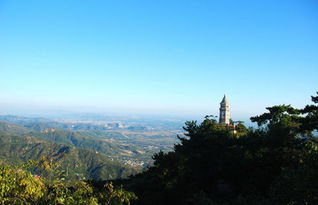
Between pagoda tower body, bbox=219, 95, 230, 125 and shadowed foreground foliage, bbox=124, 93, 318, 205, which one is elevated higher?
pagoda tower body, bbox=219, 95, 230, 125

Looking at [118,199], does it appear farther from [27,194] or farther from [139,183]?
[139,183]

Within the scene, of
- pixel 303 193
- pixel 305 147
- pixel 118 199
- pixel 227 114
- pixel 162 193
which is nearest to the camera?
pixel 118 199

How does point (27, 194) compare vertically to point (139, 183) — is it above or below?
above

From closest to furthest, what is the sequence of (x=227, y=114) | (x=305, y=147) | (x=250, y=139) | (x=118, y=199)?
(x=118, y=199) < (x=305, y=147) < (x=250, y=139) < (x=227, y=114)

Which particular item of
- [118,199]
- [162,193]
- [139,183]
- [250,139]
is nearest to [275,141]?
[250,139]

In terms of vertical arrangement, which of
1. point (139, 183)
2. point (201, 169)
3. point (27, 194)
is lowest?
point (139, 183)

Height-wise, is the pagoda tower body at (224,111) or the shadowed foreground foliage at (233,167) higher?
the pagoda tower body at (224,111)

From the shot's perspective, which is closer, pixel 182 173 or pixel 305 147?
pixel 305 147

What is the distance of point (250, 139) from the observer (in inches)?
1126

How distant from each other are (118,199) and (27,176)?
166 inches

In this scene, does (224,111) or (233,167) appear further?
(224,111)

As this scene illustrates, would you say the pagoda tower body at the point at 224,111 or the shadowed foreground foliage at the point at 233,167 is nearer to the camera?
the shadowed foreground foliage at the point at 233,167

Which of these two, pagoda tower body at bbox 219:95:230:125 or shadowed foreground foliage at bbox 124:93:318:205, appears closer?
shadowed foreground foliage at bbox 124:93:318:205

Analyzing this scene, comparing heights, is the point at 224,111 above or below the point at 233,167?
above
